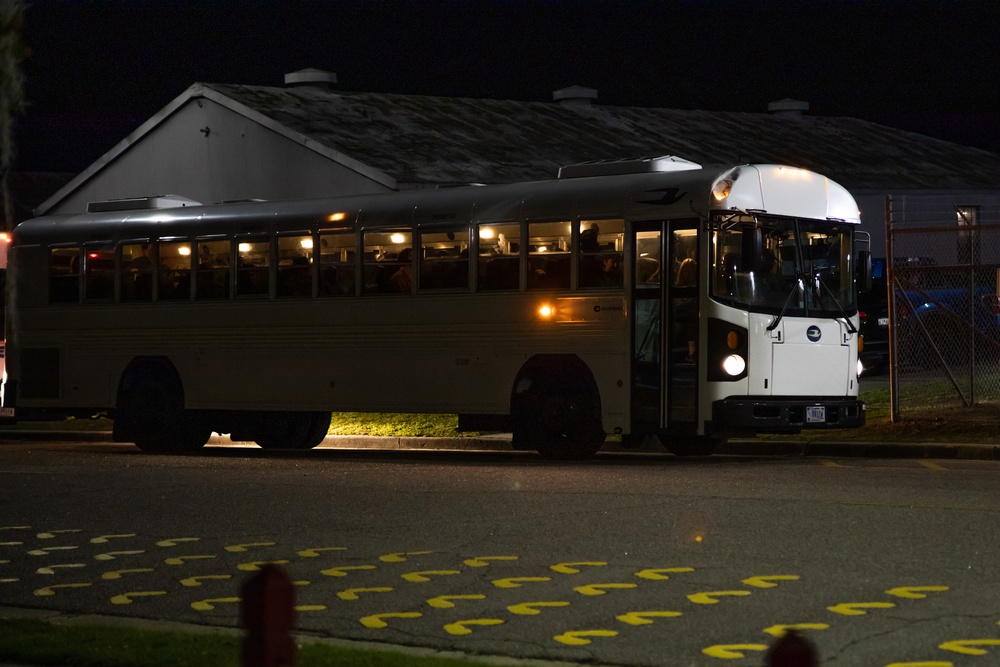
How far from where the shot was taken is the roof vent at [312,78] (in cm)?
4116

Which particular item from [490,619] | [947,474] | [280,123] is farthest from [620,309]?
Answer: [280,123]

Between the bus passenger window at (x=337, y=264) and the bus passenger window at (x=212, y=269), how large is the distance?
1624 mm

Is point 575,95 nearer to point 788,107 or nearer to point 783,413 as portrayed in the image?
point 788,107

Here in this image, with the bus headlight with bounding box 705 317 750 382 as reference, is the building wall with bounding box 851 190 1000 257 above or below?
above

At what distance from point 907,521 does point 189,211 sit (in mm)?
13128

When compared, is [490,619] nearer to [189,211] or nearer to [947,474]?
[947,474]

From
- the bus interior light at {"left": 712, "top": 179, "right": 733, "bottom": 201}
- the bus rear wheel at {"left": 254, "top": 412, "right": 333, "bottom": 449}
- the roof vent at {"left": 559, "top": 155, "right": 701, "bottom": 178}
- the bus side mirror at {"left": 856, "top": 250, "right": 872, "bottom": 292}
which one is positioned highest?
the roof vent at {"left": 559, "top": 155, "right": 701, "bottom": 178}

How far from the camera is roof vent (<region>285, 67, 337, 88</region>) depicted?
4116 centimetres

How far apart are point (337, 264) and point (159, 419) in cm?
355

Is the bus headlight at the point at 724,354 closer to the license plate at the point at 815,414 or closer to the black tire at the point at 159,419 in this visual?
the license plate at the point at 815,414

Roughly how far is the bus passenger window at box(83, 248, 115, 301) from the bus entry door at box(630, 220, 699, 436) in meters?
8.47

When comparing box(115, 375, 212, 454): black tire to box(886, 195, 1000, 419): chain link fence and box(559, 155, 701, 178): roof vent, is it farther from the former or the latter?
box(886, 195, 1000, 419): chain link fence

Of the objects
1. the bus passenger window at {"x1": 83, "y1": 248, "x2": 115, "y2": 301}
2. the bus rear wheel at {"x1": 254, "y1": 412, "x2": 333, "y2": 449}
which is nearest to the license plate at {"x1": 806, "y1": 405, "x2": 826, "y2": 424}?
the bus rear wheel at {"x1": 254, "y1": 412, "x2": 333, "y2": 449}

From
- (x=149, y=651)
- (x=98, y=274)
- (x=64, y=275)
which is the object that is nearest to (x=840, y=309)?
(x=98, y=274)
